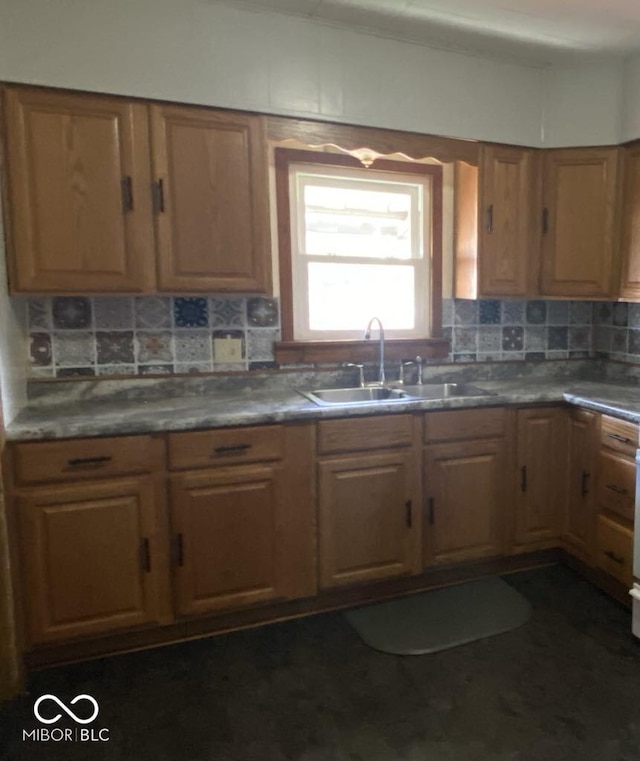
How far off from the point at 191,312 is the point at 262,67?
3.45 feet

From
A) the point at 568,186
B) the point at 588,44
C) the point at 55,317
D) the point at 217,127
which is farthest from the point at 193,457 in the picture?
the point at 588,44

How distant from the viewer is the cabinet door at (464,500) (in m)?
2.44

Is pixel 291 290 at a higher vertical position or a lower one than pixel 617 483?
higher

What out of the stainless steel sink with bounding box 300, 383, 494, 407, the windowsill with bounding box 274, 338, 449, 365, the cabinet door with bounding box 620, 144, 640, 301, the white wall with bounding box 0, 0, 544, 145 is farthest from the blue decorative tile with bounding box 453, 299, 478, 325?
the white wall with bounding box 0, 0, 544, 145

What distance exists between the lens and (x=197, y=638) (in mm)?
2184

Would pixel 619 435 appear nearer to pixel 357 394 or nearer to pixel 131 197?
pixel 357 394

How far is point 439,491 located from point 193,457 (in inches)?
43.1

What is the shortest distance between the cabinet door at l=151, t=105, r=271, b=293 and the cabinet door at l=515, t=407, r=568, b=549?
1.42 metres

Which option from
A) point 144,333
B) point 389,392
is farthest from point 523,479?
point 144,333

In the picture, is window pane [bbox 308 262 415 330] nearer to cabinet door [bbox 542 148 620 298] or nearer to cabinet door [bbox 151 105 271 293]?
cabinet door [bbox 151 105 271 293]

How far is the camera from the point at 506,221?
2.70 meters

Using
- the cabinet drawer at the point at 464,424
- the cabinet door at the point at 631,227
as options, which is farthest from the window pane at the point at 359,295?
the cabinet door at the point at 631,227

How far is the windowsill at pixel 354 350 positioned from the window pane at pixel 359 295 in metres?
0.10

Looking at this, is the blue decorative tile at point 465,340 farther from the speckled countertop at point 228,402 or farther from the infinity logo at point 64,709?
the infinity logo at point 64,709
